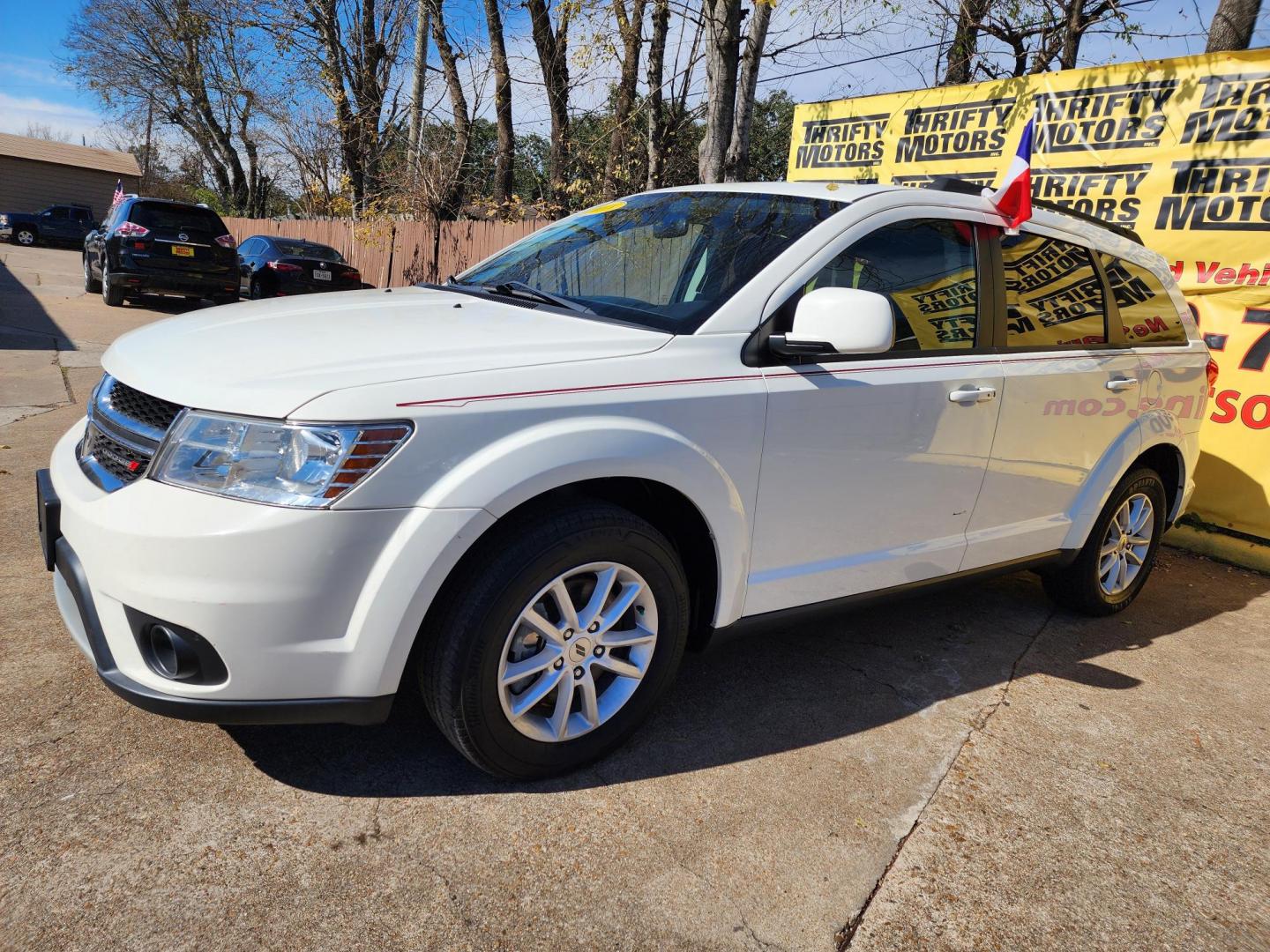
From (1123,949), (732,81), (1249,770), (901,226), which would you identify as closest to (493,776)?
(1123,949)

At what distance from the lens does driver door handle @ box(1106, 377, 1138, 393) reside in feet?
12.9

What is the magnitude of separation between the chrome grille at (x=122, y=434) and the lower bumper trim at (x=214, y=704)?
251mm

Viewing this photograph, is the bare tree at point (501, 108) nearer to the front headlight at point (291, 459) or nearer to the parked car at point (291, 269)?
the parked car at point (291, 269)

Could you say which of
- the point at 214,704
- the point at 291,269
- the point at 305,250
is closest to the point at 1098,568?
the point at 214,704

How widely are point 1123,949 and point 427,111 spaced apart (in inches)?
623

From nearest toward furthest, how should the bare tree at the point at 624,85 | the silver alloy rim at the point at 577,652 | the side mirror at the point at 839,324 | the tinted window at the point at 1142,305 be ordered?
the silver alloy rim at the point at 577,652 < the side mirror at the point at 839,324 < the tinted window at the point at 1142,305 < the bare tree at the point at 624,85

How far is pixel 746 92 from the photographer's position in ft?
29.8

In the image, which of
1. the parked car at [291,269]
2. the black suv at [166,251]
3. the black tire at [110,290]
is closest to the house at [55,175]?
the parked car at [291,269]

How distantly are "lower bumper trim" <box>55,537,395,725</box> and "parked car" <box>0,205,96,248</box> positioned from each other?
39126 mm

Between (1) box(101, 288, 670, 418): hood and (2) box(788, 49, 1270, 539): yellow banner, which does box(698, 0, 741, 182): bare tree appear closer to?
(2) box(788, 49, 1270, 539): yellow banner

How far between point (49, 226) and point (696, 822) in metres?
40.7

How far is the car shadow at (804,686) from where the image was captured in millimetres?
Answer: 2666

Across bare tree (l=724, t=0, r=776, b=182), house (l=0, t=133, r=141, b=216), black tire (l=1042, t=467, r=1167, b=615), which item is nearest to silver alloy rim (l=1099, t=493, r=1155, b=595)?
black tire (l=1042, t=467, r=1167, b=615)

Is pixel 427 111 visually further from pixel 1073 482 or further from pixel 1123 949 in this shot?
pixel 1123 949
